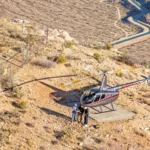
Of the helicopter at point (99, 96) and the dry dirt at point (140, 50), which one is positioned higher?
the helicopter at point (99, 96)

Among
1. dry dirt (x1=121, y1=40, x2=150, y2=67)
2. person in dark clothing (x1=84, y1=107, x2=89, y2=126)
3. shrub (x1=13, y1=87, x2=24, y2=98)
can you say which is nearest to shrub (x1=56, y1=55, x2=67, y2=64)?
shrub (x1=13, y1=87, x2=24, y2=98)

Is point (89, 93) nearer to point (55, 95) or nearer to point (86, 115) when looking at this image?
point (86, 115)

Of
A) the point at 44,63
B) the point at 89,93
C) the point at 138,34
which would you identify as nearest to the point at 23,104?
the point at 89,93

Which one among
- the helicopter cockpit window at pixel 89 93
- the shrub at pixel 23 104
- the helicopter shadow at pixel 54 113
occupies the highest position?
the helicopter cockpit window at pixel 89 93

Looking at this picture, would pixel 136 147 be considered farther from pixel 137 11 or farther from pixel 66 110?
pixel 137 11

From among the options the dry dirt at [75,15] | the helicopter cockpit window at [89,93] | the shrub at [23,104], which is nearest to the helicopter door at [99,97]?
the helicopter cockpit window at [89,93]

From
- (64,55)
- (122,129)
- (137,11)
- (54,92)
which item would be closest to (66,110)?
(54,92)

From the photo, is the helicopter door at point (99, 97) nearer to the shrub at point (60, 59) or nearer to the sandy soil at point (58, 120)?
the sandy soil at point (58, 120)
